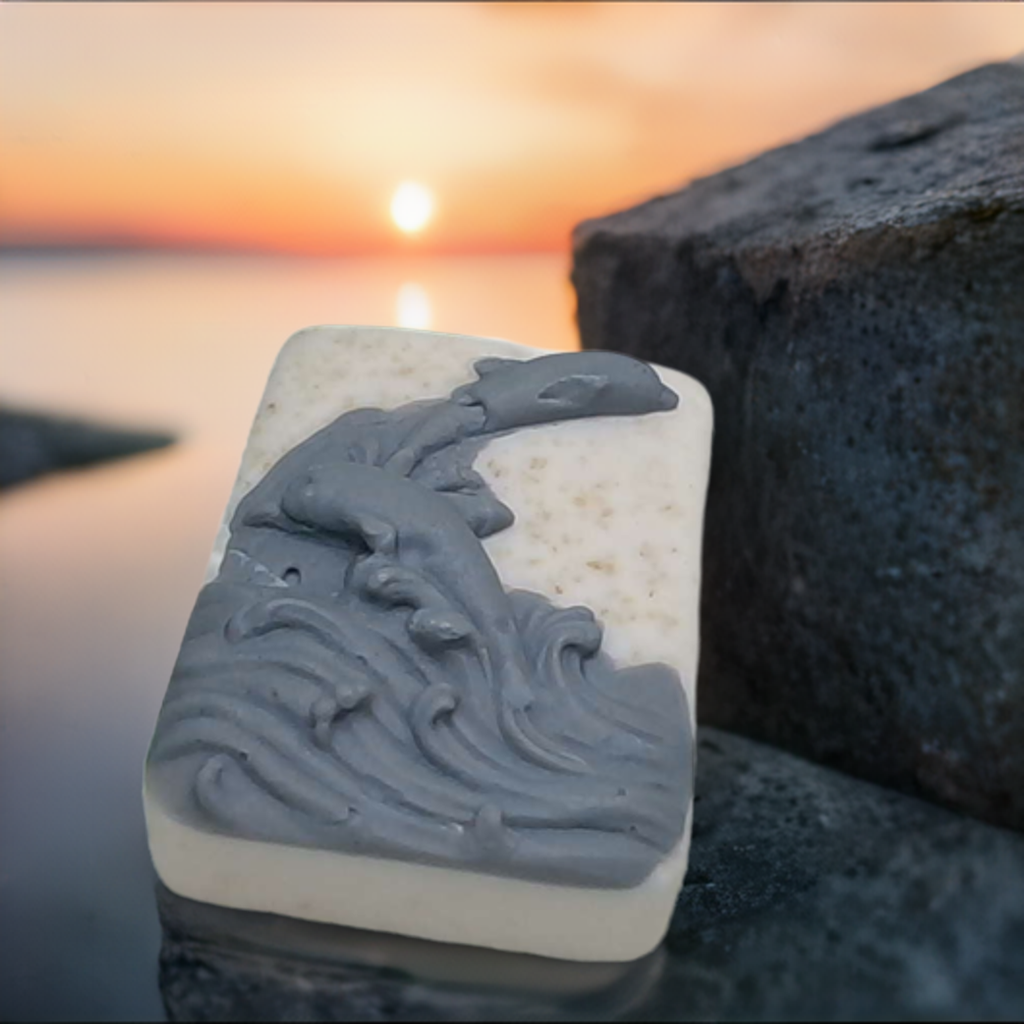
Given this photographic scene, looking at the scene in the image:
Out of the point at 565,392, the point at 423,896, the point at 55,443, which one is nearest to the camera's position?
the point at 423,896

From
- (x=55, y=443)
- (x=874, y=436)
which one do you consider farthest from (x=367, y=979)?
(x=55, y=443)

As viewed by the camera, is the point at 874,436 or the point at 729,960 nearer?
the point at 729,960

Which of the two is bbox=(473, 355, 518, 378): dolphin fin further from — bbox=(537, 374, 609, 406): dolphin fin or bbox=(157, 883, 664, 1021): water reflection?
bbox=(157, 883, 664, 1021): water reflection

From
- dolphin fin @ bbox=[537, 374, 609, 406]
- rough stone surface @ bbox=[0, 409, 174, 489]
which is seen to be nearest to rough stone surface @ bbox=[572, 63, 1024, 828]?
dolphin fin @ bbox=[537, 374, 609, 406]

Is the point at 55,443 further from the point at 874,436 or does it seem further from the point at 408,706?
the point at 874,436

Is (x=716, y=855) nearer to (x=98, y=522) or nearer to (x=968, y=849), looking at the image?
(x=968, y=849)

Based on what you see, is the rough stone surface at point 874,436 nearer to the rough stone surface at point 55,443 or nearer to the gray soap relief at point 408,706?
the gray soap relief at point 408,706
